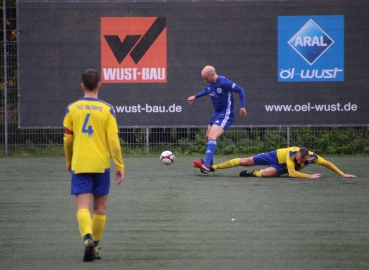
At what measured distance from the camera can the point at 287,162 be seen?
1245 cm

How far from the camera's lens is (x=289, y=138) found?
731 inches

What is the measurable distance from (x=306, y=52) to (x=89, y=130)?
1305cm

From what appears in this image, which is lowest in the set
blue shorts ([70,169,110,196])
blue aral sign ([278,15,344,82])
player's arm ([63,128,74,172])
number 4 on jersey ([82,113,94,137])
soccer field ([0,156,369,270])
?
soccer field ([0,156,369,270])

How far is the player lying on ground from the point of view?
39.7ft

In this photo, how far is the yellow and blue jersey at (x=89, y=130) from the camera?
595 cm

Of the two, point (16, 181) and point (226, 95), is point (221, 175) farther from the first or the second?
point (16, 181)

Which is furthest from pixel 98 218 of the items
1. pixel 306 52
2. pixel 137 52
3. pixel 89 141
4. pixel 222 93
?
pixel 306 52

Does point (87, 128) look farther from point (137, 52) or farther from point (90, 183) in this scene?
point (137, 52)

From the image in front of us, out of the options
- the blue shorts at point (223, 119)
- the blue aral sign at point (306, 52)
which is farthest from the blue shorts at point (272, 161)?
the blue aral sign at point (306, 52)

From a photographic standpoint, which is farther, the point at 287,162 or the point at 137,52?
the point at 137,52

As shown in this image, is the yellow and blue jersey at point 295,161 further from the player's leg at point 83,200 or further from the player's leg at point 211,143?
the player's leg at point 83,200

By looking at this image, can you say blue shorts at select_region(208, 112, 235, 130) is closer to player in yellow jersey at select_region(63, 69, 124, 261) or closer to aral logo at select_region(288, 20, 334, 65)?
aral logo at select_region(288, 20, 334, 65)

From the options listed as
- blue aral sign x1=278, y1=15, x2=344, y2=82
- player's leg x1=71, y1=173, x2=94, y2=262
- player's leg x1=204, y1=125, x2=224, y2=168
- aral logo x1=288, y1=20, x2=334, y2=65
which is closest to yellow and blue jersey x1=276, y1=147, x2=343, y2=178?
player's leg x1=204, y1=125, x2=224, y2=168

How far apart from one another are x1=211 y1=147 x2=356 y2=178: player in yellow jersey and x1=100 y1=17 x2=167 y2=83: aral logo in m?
5.48
